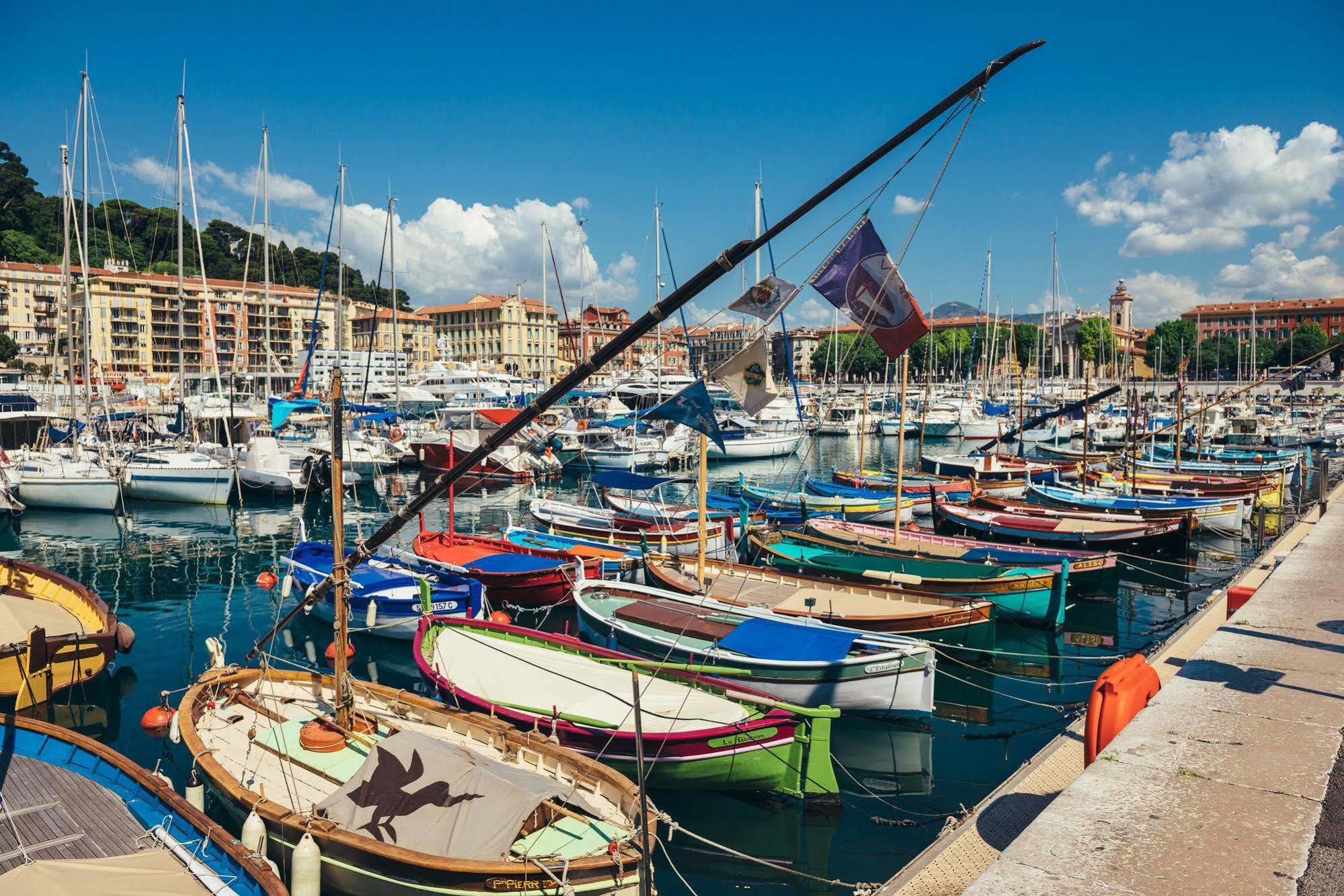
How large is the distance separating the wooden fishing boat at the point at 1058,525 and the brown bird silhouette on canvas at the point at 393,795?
25313 millimetres

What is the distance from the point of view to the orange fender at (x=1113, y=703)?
8.15 m

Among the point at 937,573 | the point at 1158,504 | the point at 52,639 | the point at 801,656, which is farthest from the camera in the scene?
the point at 1158,504

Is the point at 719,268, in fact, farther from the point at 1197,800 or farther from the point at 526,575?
the point at 526,575

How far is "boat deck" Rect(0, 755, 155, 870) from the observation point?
8.55m

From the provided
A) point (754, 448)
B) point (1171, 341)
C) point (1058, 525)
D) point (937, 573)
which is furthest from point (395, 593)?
point (1171, 341)

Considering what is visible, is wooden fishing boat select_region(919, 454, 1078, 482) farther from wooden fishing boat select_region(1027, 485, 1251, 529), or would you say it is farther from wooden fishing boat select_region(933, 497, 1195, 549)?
wooden fishing boat select_region(933, 497, 1195, 549)

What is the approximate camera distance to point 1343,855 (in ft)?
18.6

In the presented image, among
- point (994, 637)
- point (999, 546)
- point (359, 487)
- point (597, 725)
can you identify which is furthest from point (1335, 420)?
point (597, 725)

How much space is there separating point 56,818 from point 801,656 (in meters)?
10.7

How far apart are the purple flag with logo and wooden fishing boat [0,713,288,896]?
10.0m

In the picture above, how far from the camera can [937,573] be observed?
22.2m

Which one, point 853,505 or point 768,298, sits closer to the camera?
point 768,298

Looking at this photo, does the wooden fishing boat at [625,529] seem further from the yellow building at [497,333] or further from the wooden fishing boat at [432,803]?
the yellow building at [497,333]

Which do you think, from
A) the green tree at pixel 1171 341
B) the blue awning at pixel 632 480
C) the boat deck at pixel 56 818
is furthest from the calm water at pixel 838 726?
the green tree at pixel 1171 341
